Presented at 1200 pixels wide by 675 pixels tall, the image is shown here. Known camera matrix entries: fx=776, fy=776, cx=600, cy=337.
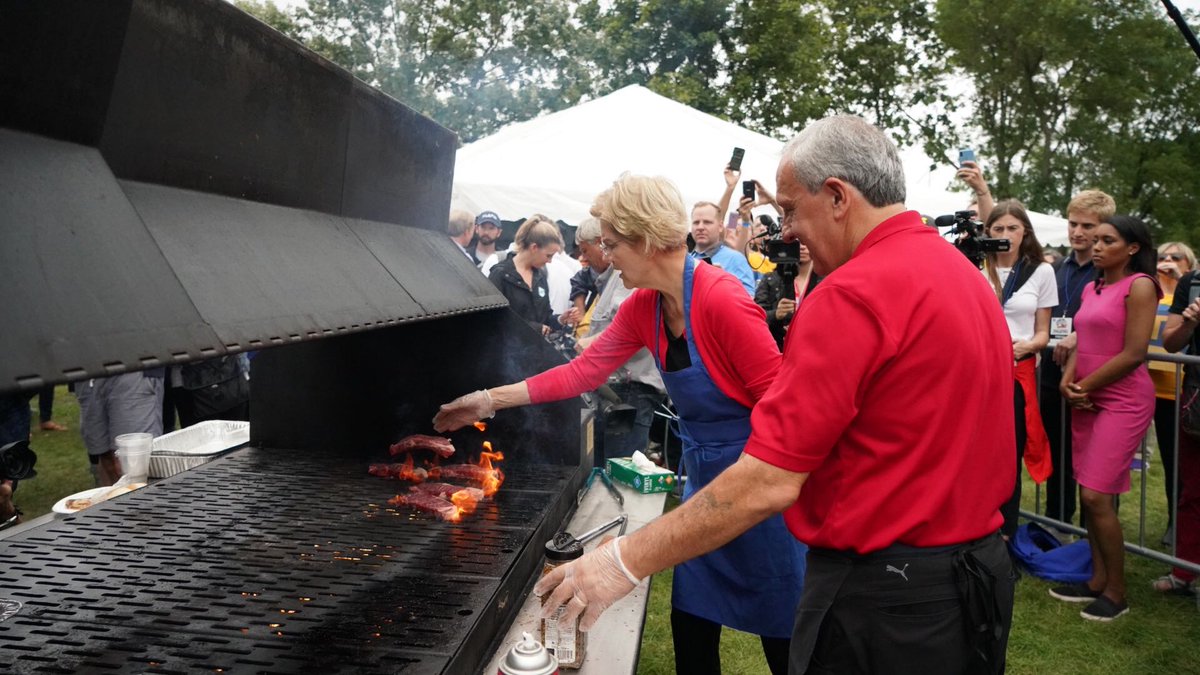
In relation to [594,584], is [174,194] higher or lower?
higher

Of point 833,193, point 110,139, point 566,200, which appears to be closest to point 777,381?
point 833,193

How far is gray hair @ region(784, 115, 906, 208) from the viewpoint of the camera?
176 centimetres

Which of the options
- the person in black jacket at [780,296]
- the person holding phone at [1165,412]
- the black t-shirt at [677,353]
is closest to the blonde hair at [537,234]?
the person in black jacket at [780,296]

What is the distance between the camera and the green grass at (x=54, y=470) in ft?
22.2

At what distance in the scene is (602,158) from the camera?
10.1 metres

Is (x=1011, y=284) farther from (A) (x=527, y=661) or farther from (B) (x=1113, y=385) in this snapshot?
(A) (x=527, y=661)

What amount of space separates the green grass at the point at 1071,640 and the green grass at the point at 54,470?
5322 millimetres

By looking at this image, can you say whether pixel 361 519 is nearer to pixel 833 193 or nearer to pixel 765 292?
pixel 833 193

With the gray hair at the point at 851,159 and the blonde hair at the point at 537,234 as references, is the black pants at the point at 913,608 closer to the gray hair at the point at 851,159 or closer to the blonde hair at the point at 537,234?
the gray hair at the point at 851,159

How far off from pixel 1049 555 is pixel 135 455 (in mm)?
5755

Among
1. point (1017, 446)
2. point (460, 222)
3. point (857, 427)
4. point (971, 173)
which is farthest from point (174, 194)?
point (460, 222)

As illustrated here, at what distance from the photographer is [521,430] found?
3.90 meters

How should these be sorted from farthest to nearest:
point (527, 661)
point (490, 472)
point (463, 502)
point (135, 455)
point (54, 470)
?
point (54, 470), point (135, 455), point (490, 472), point (463, 502), point (527, 661)

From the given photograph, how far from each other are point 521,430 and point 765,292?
295 centimetres
